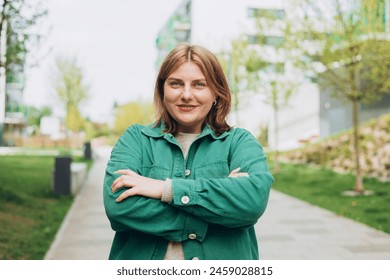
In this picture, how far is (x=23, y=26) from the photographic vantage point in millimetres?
7719

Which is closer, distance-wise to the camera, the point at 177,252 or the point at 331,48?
the point at 177,252

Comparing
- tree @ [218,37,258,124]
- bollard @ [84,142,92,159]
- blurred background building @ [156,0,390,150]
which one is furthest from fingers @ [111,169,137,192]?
bollard @ [84,142,92,159]

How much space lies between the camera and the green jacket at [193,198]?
1610 millimetres

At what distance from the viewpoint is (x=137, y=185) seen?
1630 mm

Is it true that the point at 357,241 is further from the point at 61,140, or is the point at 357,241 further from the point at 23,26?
the point at 61,140

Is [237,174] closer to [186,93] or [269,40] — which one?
[186,93]

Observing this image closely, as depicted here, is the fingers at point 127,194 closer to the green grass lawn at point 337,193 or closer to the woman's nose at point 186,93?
the woman's nose at point 186,93

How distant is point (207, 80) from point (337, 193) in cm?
846

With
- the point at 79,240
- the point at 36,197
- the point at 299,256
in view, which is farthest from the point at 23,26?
the point at 299,256

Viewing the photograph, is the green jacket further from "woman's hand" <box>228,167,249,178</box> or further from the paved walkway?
the paved walkway

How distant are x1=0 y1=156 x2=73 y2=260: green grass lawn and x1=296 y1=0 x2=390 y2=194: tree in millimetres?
5120

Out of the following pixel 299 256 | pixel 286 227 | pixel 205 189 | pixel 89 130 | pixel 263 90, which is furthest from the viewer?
pixel 89 130

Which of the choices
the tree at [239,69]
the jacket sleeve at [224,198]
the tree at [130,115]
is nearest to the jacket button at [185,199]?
the jacket sleeve at [224,198]
